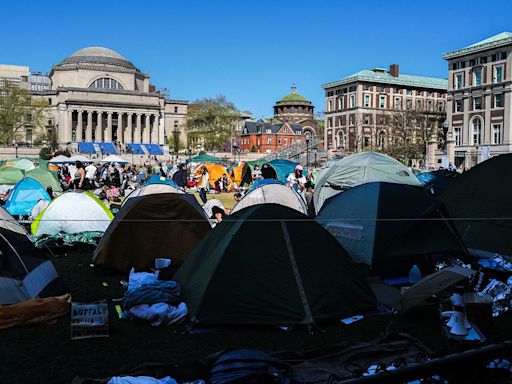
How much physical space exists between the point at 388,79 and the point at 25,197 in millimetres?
80291

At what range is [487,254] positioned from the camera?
32.4ft

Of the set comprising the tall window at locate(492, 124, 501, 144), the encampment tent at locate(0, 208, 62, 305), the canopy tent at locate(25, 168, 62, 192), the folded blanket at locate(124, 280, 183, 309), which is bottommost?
the folded blanket at locate(124, 280, 183, 309)

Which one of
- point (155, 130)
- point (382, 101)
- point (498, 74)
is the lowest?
point (155, 130)

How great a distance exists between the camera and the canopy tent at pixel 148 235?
9.50 m

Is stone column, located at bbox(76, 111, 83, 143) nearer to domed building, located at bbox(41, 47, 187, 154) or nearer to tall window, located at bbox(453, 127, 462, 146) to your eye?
domed building, located at bbox(41, 47, 187, 154)

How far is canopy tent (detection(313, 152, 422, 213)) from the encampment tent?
9.77 metres

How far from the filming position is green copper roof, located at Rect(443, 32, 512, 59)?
58.4 meters

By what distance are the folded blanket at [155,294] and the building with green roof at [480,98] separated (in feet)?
187

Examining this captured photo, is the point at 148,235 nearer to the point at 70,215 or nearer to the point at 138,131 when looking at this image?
the point at 70,215

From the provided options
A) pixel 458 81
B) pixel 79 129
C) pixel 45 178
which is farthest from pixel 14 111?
pixel 458 81

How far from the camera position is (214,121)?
294ft

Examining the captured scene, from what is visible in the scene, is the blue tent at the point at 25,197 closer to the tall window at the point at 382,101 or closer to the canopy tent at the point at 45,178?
the canopy tent at the point at 45,178

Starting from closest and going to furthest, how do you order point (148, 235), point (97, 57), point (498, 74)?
point (148, 235)
point (498, 74)
point (97, 57)

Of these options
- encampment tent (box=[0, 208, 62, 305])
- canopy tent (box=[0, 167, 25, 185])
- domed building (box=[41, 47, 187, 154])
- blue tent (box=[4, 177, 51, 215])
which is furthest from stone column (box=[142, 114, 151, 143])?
encampment tent (box=[0, 208, 62, 305])
